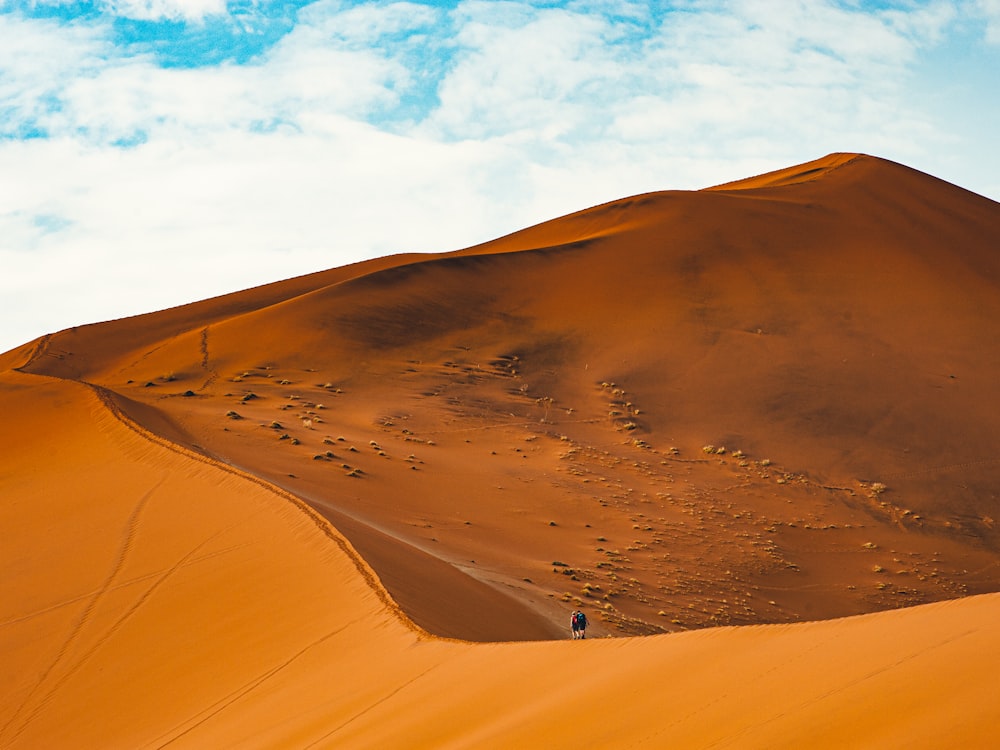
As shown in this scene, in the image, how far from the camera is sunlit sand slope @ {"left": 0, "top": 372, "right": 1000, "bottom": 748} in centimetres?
611

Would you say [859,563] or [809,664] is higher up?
[809,664]

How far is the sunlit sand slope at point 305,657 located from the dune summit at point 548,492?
0.04 m

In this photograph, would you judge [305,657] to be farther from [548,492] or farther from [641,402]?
[641,402]

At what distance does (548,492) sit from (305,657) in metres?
10.6

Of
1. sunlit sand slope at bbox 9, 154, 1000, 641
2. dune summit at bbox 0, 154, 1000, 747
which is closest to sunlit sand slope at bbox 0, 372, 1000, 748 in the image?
dune summit at bbox 0, 154, 1000, 747

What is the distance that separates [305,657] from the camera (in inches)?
428

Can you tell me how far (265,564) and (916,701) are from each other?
9288 mm

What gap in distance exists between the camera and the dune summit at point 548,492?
7801 mm

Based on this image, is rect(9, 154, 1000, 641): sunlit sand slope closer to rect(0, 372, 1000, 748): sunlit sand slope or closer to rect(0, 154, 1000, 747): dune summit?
rect(0, 154, 1000, 747): dune summit

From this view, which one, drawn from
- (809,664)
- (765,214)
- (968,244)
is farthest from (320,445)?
(968,244)

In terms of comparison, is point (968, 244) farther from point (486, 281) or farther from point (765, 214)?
point (486, 281)

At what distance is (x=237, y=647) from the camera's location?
38.1 feet

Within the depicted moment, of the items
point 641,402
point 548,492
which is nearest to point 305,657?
point 548,492

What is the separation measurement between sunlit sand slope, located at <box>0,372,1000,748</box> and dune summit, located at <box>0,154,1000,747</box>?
41mm
